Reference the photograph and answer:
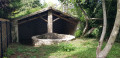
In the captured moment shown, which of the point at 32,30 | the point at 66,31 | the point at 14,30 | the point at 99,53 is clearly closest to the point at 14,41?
the point at 14,30

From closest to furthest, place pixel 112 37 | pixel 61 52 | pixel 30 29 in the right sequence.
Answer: pixel 112 37 → pixel 61 52 → pixel 30 29

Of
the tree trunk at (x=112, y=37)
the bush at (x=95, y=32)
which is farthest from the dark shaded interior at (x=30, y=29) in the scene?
the tree trunk at (x=112, y=37)

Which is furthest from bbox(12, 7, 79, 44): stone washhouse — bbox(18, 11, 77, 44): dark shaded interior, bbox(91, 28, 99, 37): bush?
bbox(91, 28, 99, 37): bush

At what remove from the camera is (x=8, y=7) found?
34.4 ft

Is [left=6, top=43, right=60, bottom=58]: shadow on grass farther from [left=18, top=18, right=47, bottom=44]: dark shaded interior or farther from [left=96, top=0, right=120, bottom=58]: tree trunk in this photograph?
[left=18, top=18, right=47, bottom=44]: dark shaded interior

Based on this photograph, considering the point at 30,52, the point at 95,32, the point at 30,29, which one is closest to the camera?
the point at 30,52

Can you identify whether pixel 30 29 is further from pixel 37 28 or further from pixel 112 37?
pixel 112 37

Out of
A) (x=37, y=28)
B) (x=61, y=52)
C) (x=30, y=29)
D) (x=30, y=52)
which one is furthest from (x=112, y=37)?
(x=37, y=28)

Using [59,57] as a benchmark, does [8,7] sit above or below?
above

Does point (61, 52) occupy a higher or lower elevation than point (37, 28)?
lower

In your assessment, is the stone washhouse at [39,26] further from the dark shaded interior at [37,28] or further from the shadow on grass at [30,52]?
the shadow on grass at [30,52]

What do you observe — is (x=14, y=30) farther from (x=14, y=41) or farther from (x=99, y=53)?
(x=99, y=53)

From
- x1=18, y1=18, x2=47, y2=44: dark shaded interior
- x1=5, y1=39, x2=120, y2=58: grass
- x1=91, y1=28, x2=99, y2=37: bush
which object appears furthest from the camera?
x1=18, y1=18, x2=47, y2=44: dark shaded interior

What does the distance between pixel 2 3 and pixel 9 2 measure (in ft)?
1.81
